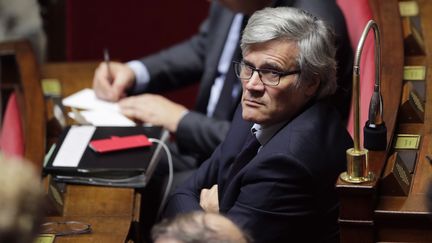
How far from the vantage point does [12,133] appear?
7.02 ft

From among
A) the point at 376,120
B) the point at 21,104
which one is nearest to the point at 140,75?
the point at 21,104

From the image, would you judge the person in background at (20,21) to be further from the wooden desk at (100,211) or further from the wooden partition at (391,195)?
the wooden partition at (391,195)

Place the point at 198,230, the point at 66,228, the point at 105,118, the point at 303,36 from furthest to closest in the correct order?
the point at 105,118 < the point at 66,228 < the point at 303,36 < the point at 198,230

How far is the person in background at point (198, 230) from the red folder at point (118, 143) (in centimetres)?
→ 86

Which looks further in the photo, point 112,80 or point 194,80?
point 194,80

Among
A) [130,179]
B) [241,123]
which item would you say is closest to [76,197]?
[130,179]

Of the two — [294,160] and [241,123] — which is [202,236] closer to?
[294,160]

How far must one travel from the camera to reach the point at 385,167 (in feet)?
5.18

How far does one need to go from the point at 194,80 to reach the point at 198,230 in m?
1.58

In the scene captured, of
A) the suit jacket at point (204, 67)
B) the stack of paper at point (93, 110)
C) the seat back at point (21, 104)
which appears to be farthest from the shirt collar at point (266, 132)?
the stack of paper at point (93, 110)

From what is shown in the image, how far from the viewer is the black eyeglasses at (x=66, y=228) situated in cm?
176

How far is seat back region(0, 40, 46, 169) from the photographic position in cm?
207

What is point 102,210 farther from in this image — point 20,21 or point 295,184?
point 20,21

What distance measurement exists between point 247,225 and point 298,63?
1.06 ft
